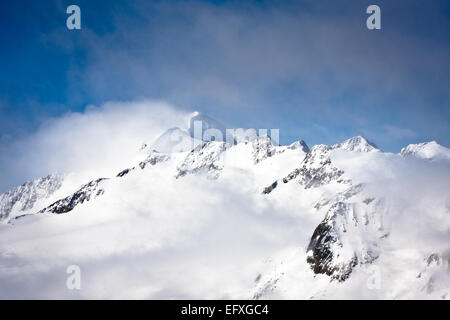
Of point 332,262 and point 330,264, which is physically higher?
point 332,262

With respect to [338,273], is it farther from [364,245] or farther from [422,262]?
[422,262]

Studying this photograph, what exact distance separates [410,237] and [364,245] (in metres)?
28.6

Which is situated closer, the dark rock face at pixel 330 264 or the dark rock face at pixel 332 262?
the dark rock face at pixel 330 264

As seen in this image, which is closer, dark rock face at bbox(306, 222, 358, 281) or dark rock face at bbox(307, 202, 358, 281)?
dark rock face at bbox(306, 222, 358, 281)

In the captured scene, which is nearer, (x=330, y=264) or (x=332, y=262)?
(x=332, y=262)
